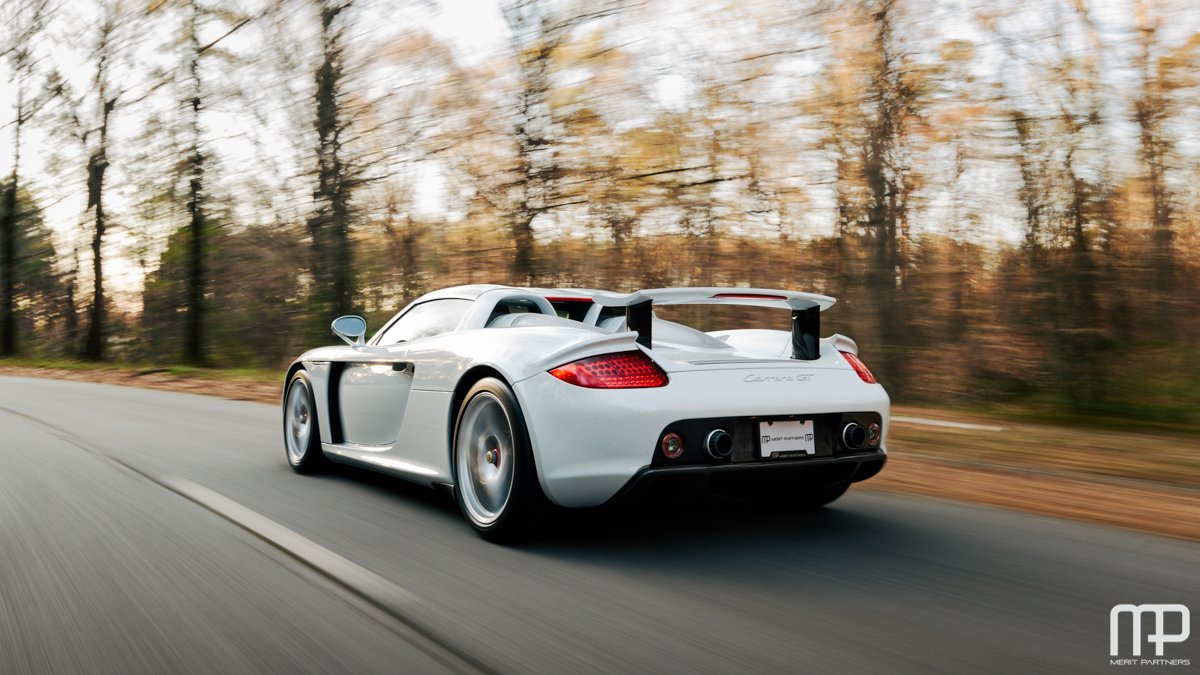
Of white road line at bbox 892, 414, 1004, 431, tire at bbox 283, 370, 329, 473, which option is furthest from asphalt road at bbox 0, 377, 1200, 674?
white road line at bbox 892, 414, 1004, 431

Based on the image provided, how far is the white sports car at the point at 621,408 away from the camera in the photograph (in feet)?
12.4

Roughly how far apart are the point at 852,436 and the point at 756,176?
11.4 meters

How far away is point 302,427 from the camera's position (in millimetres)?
6363

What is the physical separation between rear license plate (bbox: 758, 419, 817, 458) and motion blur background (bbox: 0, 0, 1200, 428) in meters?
8.65

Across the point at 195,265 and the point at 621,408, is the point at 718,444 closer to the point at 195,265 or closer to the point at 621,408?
the point at 621,408

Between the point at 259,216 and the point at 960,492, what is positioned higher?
the point at 259,216

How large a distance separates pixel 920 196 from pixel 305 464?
1014 cm

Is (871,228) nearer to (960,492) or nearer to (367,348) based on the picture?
(960,492)

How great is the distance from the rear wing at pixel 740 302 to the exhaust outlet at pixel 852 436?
38 centimetres

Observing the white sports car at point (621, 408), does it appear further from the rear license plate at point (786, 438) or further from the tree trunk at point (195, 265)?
the tree trunk at point (195, 265)

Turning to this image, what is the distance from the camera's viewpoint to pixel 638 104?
16234 mm

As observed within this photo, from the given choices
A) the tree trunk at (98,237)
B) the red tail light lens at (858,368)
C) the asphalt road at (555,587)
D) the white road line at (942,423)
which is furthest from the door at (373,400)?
the tree trunk at (98,237)

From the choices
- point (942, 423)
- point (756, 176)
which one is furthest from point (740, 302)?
point (756, 176)

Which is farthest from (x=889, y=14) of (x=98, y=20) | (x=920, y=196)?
(x=98, y=20)
